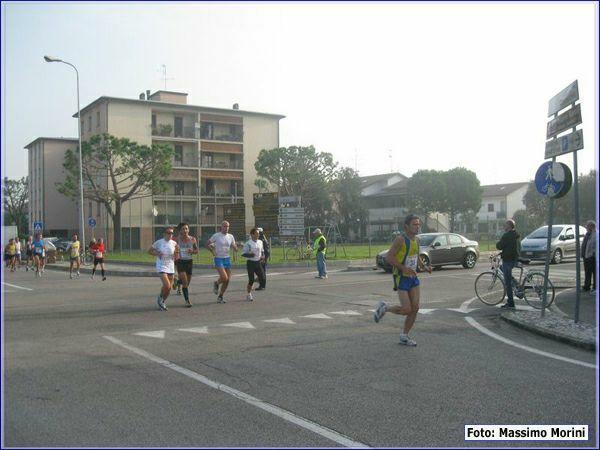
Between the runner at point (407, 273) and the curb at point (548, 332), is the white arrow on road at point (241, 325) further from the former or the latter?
the curb at point (548, 332)

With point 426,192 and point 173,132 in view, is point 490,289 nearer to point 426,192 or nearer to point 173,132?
point 426,192

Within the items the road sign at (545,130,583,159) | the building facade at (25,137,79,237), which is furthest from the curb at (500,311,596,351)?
the building facade at (25,137,79,237)

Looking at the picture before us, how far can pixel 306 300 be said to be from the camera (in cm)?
1360

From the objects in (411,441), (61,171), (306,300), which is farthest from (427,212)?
(411,441)

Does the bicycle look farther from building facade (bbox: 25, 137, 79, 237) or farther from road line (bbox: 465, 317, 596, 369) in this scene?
building facade (bbox: 25, 137, 79, 237)

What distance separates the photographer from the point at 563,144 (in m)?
10.1

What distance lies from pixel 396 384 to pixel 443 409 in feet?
3.03

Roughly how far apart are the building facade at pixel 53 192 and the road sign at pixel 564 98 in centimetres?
6483

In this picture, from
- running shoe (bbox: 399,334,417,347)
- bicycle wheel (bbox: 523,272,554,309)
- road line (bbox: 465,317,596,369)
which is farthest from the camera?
bicycle wheel (bbox: 523,272,554,309)

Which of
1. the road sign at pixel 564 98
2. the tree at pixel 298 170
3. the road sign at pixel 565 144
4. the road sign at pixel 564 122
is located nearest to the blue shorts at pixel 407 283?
the road sign at pixel 565 144

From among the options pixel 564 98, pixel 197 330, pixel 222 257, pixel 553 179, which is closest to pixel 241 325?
pixel 197 330

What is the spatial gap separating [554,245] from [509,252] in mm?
14631

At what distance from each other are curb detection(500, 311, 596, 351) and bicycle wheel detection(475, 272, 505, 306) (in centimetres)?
150

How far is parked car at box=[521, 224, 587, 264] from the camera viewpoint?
24750mm
